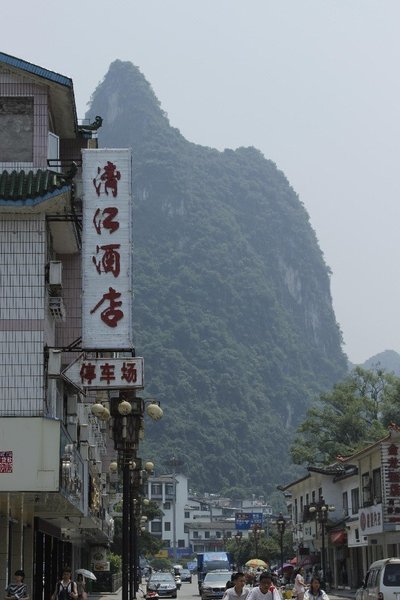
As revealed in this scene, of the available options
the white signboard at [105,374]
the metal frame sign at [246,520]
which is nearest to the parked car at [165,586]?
the white signboard at [105,374]

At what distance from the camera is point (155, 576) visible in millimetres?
59062

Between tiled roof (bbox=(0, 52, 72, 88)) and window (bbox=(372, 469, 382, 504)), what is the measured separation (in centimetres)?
3105

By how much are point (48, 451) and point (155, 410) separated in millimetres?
4190

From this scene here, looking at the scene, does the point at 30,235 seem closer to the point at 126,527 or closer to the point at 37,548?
the point at 126,527

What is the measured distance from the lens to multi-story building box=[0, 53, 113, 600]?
67.7 feet

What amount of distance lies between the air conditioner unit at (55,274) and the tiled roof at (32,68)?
4.08 m

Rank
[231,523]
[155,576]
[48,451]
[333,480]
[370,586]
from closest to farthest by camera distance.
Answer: [48,451] → [370,586] → [155,576] → [333,480] → [231,523]

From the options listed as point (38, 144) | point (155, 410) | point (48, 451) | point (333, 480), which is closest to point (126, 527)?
point (155, 410)

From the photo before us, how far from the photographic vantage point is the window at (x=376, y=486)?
48.9 meters

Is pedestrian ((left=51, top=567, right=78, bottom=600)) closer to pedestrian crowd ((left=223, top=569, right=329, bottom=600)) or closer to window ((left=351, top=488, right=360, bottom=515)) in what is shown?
pedestrian crowd ((left=223, top=569, right=329, bottom=600))

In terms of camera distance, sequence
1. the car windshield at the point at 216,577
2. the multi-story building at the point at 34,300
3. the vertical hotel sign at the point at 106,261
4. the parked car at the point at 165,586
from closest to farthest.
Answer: the multi-story building at the point at 34,300
the vertical hotel sign at the point at 106,261
the car windshield at the point at 216,577
the parked car at the point at 165,586

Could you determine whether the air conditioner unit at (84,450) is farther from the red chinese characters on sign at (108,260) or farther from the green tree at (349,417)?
the green tree at (349,417)

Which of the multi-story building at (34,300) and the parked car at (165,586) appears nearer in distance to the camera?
the multi-story building at (34,300)

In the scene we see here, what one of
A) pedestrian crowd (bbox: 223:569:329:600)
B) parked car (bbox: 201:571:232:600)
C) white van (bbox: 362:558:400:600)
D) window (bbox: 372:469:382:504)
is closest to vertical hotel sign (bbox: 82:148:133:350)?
pedestrian crowd (bbox: 223:569:329:600)
